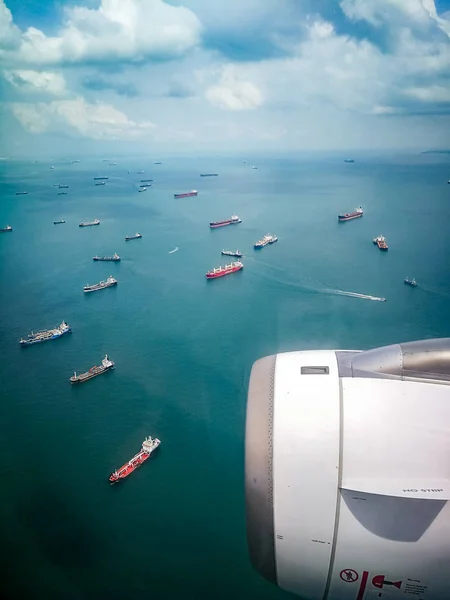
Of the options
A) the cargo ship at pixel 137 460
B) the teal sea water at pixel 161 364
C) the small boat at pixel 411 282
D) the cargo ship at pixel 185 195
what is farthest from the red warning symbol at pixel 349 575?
the cargo ship at pixel 185 195

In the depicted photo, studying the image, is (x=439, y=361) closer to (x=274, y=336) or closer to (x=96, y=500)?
(x=96, y=500)

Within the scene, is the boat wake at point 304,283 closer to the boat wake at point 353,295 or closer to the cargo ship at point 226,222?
the boat wake at point 353,295

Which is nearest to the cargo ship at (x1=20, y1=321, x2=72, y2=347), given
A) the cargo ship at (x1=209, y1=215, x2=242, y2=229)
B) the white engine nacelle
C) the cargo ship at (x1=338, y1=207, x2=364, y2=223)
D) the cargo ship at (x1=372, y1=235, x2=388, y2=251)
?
the white engine nacelle

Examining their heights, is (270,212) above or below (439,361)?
below

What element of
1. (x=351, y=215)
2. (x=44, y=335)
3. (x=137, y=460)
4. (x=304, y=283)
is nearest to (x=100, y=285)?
(x=44, y=335)

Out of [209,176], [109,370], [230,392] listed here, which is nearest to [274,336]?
[230,392]

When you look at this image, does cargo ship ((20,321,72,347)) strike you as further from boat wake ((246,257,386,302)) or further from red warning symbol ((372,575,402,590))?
red warning symbol ((372,575,402,590))
